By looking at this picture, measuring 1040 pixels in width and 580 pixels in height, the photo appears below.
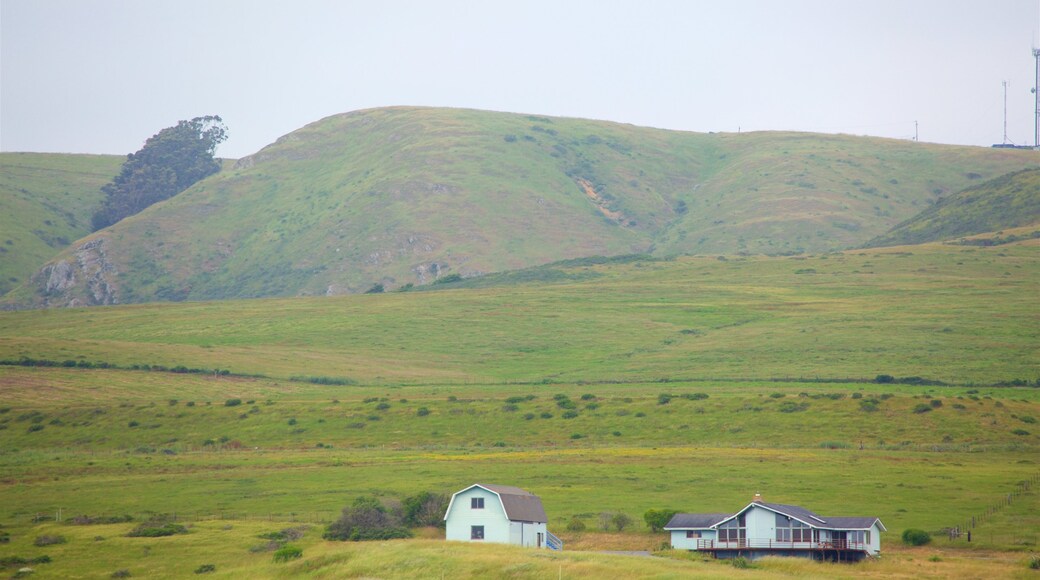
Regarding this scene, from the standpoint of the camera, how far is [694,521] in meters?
62.8

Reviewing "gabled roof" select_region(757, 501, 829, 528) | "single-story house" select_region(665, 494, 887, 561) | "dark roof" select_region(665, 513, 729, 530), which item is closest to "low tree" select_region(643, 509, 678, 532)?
"dark roof" select_region(665, 513, 729, 530)

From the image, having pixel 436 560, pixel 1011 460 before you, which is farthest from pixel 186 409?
pixel 1011 460

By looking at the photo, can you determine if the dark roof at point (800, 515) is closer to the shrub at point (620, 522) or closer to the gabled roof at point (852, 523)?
the gabled roof at point (852, 523)

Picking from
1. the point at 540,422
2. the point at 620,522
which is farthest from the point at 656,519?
the point at 540,422

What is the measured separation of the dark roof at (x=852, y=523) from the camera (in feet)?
196

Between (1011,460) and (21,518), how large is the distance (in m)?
68.5

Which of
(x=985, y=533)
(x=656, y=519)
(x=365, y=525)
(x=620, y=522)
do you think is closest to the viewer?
(x=985, y=533)

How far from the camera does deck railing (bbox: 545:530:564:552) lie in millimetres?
62384

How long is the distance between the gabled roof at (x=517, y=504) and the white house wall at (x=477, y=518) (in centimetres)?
34

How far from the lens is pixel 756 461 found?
87.6 metres

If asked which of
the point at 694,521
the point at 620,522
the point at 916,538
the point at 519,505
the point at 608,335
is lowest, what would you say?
the point at 916,538

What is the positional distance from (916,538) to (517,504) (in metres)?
21.3

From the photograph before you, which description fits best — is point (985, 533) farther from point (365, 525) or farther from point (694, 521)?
point (365, 525)

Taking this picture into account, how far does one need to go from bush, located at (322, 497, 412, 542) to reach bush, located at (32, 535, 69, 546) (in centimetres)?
1434
